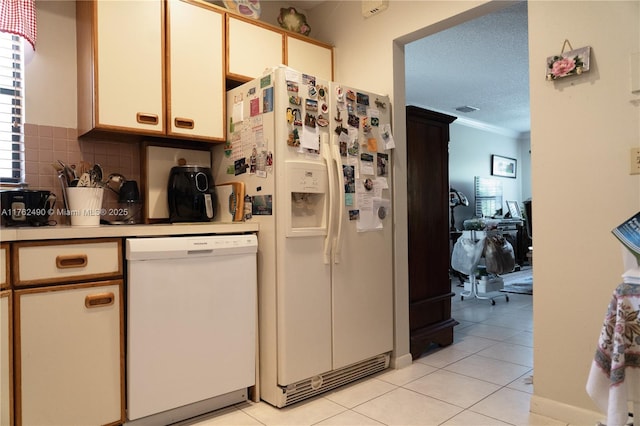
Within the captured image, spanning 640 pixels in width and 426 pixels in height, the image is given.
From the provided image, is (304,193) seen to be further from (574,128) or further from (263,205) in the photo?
(574,128)

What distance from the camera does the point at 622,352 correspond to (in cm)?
135

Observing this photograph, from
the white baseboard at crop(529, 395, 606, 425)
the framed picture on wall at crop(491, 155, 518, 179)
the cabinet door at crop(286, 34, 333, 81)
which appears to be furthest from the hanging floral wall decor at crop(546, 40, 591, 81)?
the framed picture on wall at crop(491, 155, 518, 179)

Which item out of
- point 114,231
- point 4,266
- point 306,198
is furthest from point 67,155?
point 306,198

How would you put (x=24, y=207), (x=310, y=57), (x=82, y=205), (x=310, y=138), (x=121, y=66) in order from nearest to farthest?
(x=24, y=207), (x=82, y=205), (x=121, y=66), (x=310, y=138), (x=310, y=57)

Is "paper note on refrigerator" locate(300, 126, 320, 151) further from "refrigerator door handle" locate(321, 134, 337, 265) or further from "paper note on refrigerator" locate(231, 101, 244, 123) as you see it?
"paper note on refrigerator" locate(231, 101, 244, 123)

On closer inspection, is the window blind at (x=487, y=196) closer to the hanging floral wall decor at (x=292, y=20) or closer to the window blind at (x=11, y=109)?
the hanging floral wall decor at (x=292, y=20)

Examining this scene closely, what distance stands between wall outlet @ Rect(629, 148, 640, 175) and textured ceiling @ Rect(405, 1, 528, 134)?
194cm

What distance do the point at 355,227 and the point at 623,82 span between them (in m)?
1.44

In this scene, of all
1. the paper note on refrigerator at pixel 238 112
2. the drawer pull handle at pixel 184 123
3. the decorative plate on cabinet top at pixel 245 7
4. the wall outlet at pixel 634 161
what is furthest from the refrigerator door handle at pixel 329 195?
the wall outlet at pixel 634 161

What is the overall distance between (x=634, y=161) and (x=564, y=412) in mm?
1173

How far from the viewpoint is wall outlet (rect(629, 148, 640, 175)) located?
1.77 m

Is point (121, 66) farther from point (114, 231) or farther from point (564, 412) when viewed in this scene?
point (564, 412)

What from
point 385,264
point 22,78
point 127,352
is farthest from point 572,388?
point 22,78

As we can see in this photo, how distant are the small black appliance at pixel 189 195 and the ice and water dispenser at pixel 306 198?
54cm
